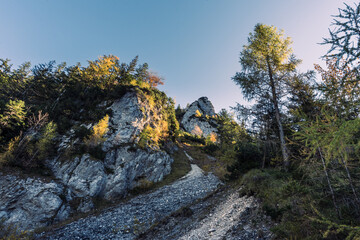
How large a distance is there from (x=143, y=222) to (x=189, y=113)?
49263 mm

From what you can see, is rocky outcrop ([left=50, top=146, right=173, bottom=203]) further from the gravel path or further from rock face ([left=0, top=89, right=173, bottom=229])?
the gravel path

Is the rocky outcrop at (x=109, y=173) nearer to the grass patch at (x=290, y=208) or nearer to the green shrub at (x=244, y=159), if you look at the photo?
the green shrub at (x=244, y=159)

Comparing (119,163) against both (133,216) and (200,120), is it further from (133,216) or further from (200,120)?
(200,120)

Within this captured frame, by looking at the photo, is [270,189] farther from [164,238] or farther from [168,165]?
[168,165]

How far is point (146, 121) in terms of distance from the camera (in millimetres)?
23031

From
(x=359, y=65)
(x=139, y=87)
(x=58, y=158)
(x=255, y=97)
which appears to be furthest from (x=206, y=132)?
(x=359, y=65)

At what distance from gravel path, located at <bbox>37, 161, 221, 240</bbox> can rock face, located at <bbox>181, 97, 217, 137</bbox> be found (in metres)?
35.8

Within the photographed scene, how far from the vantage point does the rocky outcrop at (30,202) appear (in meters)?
10.1

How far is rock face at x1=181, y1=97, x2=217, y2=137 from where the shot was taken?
51.5 metres

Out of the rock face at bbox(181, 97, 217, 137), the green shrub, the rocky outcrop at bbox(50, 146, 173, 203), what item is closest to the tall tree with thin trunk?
the green shrub

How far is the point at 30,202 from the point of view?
10.9 meters

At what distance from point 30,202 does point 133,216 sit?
27.1 feet

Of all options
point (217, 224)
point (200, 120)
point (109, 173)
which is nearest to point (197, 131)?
point (200, 120)

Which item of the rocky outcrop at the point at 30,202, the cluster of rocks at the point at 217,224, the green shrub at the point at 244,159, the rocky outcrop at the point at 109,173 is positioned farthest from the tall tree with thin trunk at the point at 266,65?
the rocky outcrop at the point at 30,202
